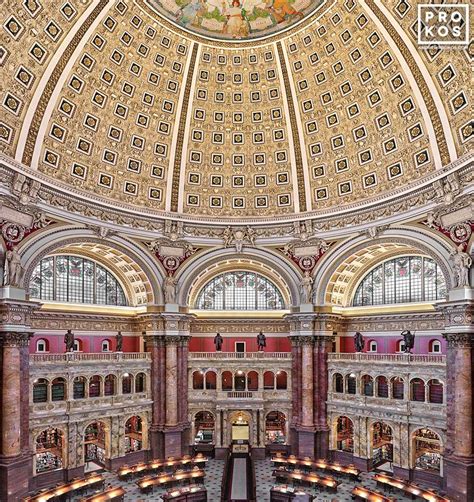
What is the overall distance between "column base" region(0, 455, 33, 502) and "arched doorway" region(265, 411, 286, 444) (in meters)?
19.5

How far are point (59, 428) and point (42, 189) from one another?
16.6m

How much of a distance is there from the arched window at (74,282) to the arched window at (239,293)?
309 inches

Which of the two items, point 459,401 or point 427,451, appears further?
point 427,451

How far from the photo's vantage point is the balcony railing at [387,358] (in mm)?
31188

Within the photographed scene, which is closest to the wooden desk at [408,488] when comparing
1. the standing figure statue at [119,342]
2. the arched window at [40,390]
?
the standing figure statue at [119,342]

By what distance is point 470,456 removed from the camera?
Result: 26734 millimetres

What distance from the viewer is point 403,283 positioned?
37344 millimetres

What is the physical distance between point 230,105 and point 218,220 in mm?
9544

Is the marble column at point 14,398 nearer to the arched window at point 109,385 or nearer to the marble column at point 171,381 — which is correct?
the arched window at point 109,385

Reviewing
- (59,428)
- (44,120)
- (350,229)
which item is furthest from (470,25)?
(59,428)

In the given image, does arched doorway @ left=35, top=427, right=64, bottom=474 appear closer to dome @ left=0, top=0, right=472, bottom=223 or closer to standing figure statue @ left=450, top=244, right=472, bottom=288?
dome @ left=0, top=0, right=472, bottom=223

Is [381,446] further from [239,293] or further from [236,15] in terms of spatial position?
[236,15]

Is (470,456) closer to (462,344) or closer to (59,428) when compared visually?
(462,344)

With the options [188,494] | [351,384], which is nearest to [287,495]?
[188,494]
